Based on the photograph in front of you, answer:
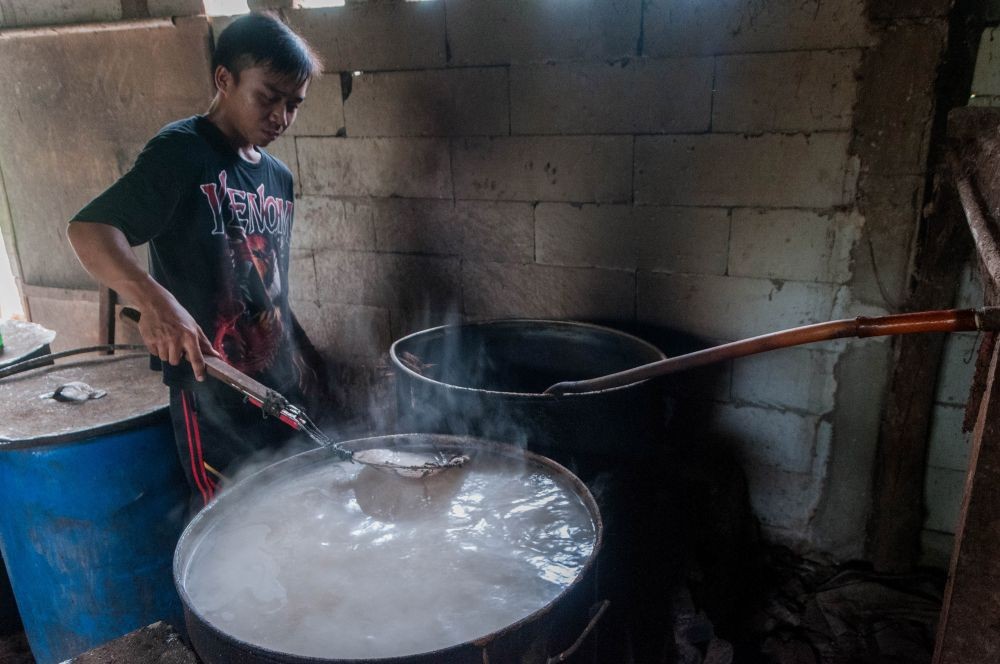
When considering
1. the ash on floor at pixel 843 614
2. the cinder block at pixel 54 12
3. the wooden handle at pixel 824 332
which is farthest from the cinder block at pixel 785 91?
the cinder block at pixel 54 12

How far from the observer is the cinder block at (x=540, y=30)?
313 centimetres

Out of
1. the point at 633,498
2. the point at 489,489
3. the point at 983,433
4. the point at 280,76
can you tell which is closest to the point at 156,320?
the point at 280,76

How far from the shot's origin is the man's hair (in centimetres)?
266

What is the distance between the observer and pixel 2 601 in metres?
3.76

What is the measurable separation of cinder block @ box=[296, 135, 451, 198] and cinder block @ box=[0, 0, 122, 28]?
1.73 meters

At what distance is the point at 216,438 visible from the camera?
2949mm

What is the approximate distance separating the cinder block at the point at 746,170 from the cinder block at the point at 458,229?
70 centimetres

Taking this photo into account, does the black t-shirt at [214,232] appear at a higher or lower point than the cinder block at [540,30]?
lower

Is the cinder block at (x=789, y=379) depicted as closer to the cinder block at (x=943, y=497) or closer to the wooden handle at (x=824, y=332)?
the cinder block at (x=943, y=497)

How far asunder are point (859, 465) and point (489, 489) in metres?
2.12

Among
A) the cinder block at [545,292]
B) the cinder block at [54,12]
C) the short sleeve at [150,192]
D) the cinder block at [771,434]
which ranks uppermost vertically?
the cinder block at [54,12]

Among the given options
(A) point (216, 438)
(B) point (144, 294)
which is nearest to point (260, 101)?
(B) point (144, 294)

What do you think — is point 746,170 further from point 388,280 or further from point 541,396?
point 388,280

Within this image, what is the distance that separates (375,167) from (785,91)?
2244 mm
